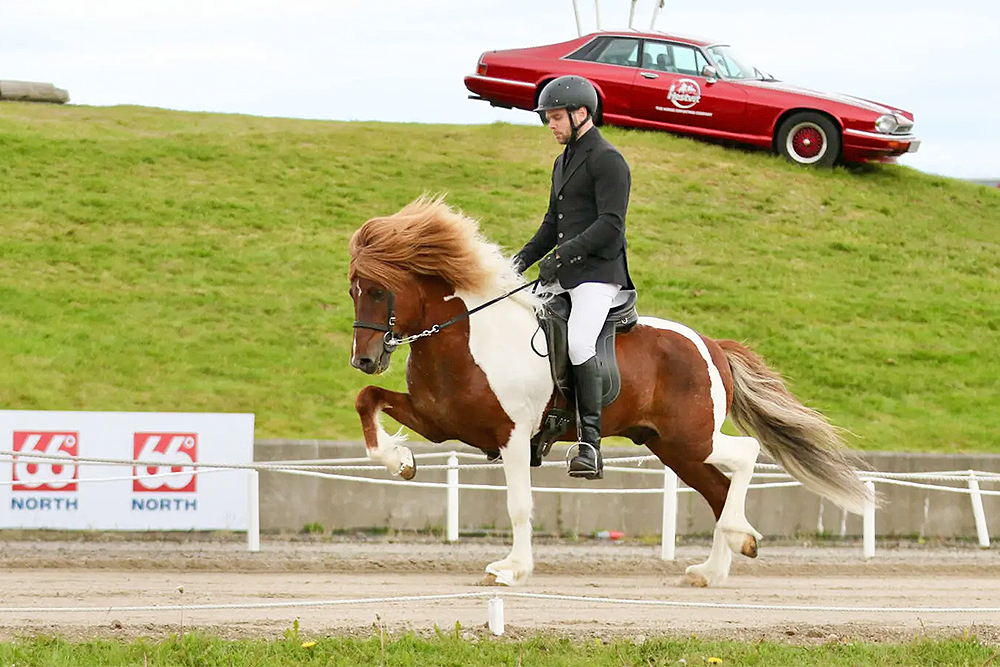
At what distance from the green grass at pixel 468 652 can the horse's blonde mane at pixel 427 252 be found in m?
2.19

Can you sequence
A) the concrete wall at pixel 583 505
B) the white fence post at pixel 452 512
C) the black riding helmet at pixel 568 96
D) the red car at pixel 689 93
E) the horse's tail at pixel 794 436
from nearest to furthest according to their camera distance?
the black riding helmet at pixel 568 96 → the horse's tail at pixel 794 436 → the white fence post at pixel 452 512 → the concrete wall at pixel 583 505 → the red car at pixel 689 93

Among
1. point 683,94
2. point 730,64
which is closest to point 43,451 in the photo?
point 683,94

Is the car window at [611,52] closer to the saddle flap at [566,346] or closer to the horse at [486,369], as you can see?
the horse at [486,369]

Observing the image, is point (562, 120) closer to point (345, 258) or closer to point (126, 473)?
point (126, 473)

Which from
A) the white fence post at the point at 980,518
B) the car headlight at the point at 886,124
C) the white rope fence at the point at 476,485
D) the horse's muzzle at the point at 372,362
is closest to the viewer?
the horse's muzzle at the point at 372,362

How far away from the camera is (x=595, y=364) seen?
7.93 meters

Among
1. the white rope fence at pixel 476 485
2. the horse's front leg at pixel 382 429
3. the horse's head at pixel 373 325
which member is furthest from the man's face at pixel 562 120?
the white rope fence at pixel 476 485

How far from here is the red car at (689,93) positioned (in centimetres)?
2216

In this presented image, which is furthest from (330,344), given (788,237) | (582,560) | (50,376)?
(788,237)

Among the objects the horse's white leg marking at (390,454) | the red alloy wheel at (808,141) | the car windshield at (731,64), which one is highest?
the car windshield at (731,64)

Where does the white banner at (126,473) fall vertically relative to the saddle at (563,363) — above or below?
below

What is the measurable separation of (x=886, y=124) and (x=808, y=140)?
1.43 meters

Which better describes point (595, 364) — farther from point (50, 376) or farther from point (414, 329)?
point (50, 376)

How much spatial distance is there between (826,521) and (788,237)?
28.2 feet
